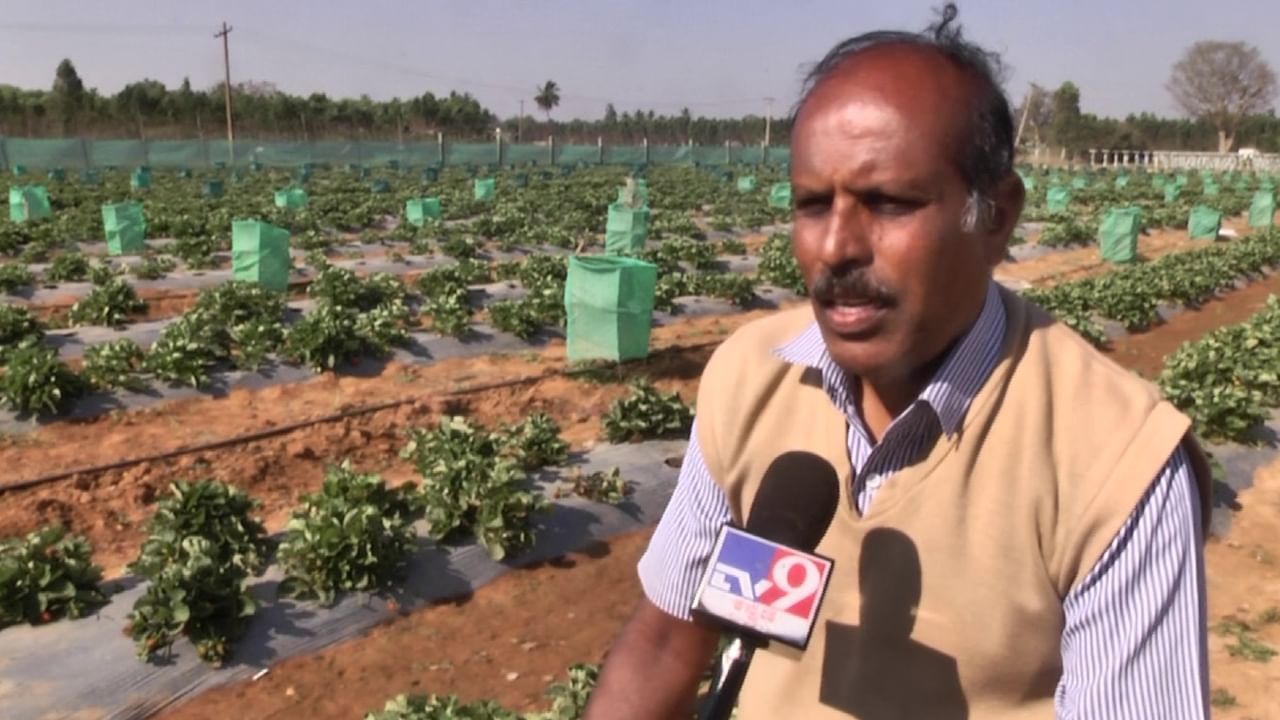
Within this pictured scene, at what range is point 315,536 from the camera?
259 inches

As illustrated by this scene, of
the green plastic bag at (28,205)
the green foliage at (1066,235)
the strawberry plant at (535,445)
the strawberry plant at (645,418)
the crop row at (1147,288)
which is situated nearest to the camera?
the strawberry plant at (535,445)

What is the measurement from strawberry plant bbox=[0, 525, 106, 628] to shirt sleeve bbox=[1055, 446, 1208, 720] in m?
6.19

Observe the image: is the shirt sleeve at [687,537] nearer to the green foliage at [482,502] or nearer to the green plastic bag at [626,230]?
the green foliage at [482,502]

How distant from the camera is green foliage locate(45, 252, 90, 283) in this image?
16703 millimetres

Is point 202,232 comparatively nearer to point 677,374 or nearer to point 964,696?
point 677,374

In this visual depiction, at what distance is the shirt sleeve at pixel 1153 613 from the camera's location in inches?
58.0

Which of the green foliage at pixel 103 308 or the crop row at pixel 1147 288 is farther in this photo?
the crop row at pixel 1147 288

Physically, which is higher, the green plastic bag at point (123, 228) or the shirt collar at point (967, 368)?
the shirt collar at point (967, 368)

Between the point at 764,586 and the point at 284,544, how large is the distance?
19.4 ft

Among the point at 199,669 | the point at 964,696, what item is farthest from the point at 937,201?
the point at 199,669

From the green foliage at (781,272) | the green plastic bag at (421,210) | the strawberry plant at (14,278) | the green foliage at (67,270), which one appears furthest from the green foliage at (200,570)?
the green plastic bag at (421,210)

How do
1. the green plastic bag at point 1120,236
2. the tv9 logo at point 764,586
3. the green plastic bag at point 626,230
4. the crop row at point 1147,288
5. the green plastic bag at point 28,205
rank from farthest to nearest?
the green plastic bag at point 28,205, the green plastic bag at point 1120,236, the green plastic bag at point 626,230, the crop row at point 1147,288, the tv9 logo at point 764,586

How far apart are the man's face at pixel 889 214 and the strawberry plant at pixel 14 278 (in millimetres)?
16789

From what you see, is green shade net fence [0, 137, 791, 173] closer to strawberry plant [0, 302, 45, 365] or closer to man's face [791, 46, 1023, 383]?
strawberry plant [0, 302, 45, 365]
